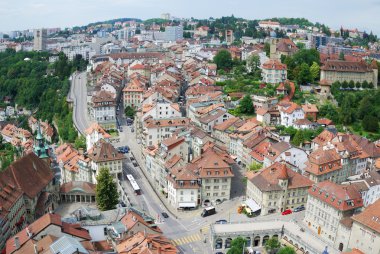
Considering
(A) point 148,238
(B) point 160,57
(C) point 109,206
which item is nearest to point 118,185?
(C) point 109,206

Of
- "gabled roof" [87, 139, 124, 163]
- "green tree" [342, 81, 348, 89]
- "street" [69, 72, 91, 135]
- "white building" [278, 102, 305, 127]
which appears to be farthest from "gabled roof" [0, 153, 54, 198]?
"green tree" [342, 81, 348, 89]

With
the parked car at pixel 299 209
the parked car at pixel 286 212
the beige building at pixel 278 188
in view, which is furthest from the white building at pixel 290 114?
the parked car at pixel 286 212

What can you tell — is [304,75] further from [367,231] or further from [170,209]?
[367,231]

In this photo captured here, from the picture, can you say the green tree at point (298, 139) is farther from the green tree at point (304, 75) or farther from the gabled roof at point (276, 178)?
the green tree at point (304, 75)

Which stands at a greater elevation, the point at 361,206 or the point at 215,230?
the point at 361,206

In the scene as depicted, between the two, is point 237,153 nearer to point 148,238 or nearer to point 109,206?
point 109,206

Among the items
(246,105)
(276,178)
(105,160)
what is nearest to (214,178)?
(276,178)
